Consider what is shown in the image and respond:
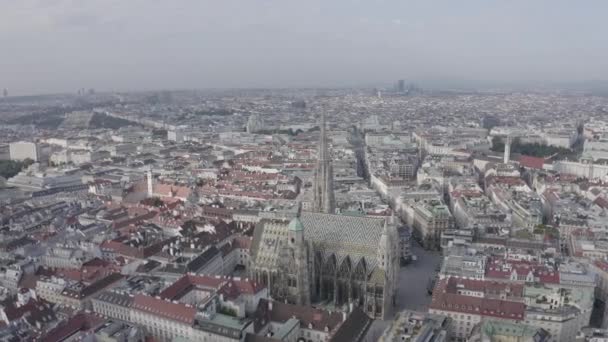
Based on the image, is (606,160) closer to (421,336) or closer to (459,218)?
(459,218)

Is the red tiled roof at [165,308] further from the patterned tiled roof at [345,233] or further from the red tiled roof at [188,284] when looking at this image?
the patterned tiled roof at [345,233]

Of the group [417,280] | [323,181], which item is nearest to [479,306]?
[417,280]

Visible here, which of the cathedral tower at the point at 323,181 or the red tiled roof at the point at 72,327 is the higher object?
the cathedral tower at the point at 323,181

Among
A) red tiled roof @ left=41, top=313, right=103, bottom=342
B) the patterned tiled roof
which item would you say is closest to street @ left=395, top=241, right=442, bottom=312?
the patterned tiled roof

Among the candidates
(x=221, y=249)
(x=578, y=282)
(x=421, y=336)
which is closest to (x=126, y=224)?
(x=221, y=249)

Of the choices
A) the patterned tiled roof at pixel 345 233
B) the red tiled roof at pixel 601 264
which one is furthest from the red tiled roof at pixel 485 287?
the red tiled roof at pixel 601 264

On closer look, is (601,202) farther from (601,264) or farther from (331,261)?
(331,261)

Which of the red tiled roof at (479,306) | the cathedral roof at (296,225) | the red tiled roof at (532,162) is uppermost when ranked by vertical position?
the cathedral roof at (296,225)

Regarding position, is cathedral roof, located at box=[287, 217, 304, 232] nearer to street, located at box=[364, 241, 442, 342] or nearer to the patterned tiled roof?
the patterned tiled roof
